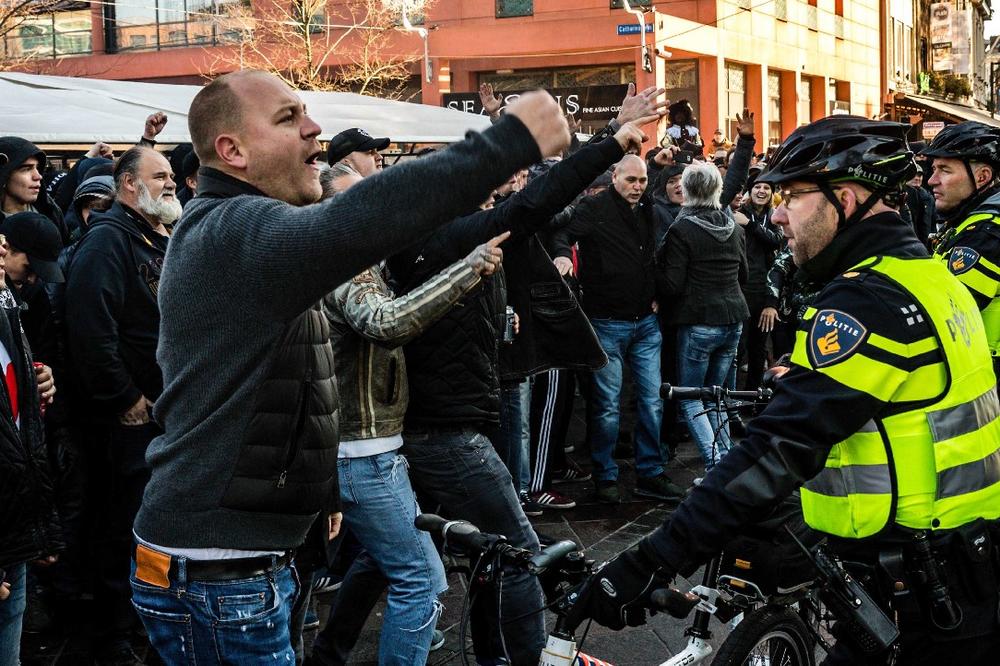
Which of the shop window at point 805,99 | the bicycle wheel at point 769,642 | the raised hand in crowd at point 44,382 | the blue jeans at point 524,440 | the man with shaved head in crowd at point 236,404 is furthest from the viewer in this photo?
the shop window at point 805,99

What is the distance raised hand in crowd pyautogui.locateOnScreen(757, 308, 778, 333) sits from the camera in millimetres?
9469

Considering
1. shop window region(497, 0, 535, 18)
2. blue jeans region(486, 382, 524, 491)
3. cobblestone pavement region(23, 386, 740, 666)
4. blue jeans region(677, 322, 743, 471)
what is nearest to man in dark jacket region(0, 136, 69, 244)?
cobblestone pavement region(23, 386, 740, 666)

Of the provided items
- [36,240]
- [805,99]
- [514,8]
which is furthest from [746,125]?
[805,99]

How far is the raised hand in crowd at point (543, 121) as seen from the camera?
6.48 feet

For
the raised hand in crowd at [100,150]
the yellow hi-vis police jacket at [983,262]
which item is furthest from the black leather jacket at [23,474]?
the raised hand in crowd at [100,150]

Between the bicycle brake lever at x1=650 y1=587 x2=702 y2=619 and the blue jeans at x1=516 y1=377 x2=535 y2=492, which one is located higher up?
the bicycle brake lever at x1=650 y1=587 x2=702 y2=619

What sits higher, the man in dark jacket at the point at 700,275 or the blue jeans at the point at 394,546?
the man in dark jacket at the point at 700,275

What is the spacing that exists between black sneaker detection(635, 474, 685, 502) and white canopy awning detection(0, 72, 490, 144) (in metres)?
2.49

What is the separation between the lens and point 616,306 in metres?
7.27

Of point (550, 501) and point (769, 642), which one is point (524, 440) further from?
point (769, 642)

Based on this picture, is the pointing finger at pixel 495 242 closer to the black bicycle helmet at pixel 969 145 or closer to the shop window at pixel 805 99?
the black bicycle helmet at pixel 969 145

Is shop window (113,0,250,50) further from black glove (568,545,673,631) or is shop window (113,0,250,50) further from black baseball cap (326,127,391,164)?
black glove (568,545,673,631)

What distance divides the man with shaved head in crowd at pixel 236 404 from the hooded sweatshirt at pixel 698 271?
16.7ft

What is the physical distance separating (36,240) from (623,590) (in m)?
3.30
